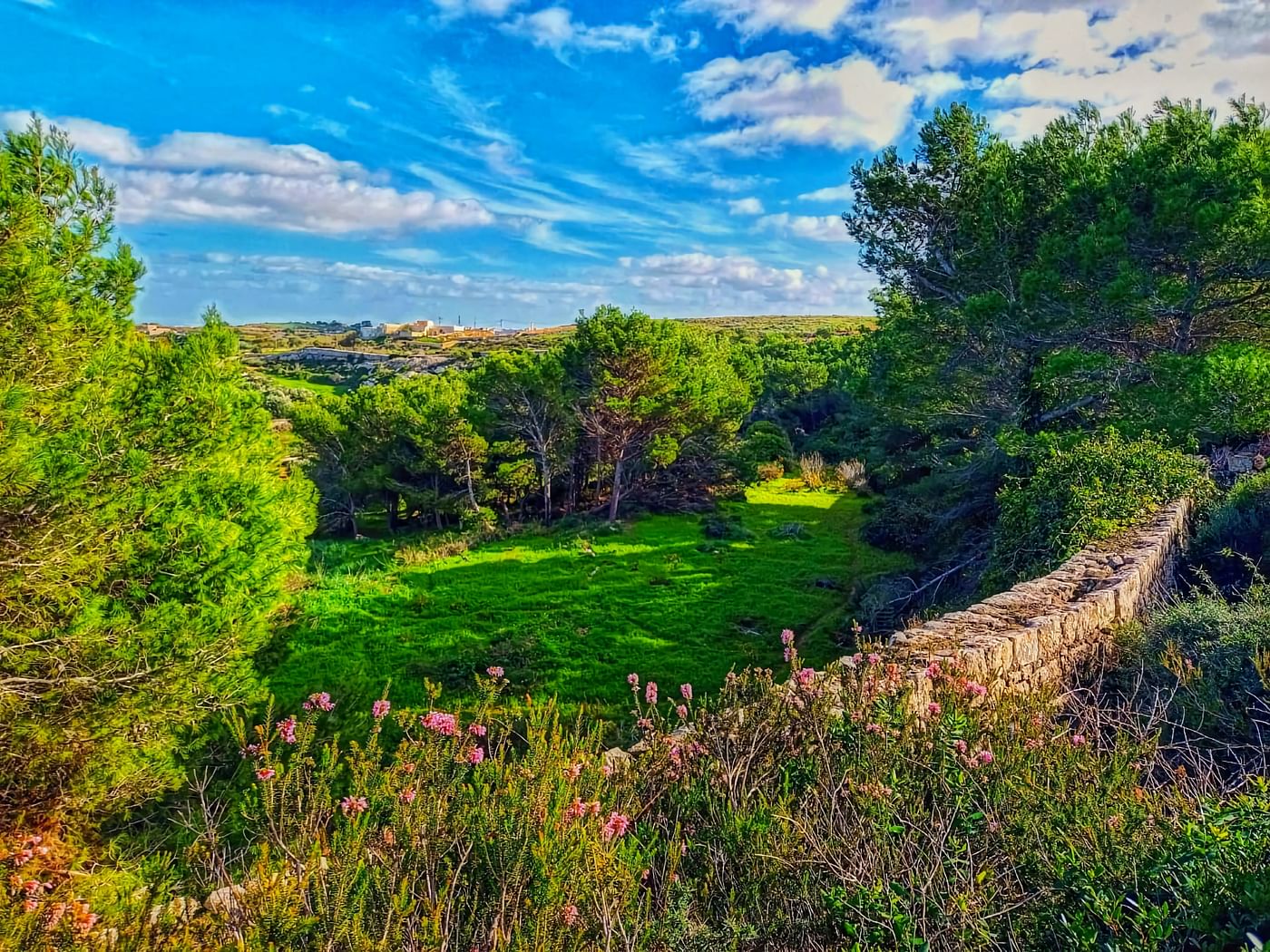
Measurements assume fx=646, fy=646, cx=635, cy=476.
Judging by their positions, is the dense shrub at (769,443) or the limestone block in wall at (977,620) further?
the dense shrub at (769,443)

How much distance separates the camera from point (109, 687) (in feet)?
19.2

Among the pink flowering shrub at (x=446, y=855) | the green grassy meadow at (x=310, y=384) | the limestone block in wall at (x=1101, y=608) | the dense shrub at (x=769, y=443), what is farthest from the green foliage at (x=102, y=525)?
the green grassy meadow at (x=310, y=384)

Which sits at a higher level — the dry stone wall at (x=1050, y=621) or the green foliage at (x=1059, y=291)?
the green foliage at (x=1059, y=291)

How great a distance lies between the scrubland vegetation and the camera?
2.02 metres

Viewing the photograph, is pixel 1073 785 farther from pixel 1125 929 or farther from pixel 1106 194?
pixel 1106 194

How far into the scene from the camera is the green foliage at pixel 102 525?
5.37m

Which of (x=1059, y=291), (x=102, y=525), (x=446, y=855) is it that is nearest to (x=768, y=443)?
(x=1059, y=291)

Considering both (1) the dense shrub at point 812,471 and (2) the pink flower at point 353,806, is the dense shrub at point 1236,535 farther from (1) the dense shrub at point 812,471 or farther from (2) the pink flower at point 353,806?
(1) the dense shrub at point 812,471

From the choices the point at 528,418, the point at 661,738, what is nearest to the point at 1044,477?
the point at 661,738

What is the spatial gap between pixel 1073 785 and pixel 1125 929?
2.94ft

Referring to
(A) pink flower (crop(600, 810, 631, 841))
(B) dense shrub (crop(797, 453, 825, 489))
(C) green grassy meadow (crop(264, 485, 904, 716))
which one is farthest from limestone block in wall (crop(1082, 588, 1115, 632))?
(B) dense shrub (crop(797, 453, 825, 489))

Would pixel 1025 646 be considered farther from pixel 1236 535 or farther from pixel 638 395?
pixel 638 395

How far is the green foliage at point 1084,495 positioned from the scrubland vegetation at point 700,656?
0.21 feet

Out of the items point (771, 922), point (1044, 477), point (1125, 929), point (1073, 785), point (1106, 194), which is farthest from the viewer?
point (1106, 194)
